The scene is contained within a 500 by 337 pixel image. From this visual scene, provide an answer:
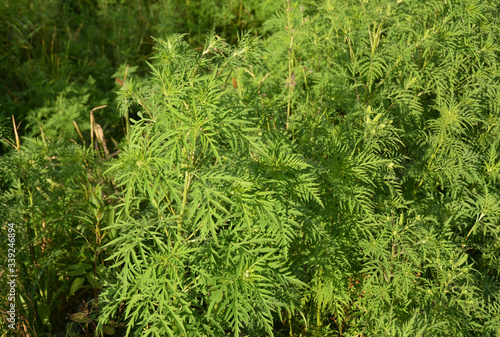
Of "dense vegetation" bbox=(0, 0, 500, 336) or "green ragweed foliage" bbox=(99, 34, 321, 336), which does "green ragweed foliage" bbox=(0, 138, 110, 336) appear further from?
"green ragweed foliage" bbox=(99, 34, 321, 336)

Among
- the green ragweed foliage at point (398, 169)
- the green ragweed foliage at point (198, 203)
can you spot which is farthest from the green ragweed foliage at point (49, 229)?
the green ragweed foliage at point (398, 169)

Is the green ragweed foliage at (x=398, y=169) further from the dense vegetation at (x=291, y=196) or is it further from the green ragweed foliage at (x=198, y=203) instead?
the green ragweed foliage at (x=198, y=203)

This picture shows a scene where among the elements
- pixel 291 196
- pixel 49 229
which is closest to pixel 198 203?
pixel 291 196

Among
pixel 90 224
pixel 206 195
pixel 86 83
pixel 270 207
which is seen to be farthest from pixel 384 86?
pixel 86 83

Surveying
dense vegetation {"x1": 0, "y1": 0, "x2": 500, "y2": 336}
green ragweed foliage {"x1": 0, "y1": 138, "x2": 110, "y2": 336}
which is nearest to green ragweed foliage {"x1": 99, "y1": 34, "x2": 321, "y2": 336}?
dense vegetation {"x1": 0, "y1": 0, "x2": 500, "y2": 336}

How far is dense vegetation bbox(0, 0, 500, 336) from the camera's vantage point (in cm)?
195

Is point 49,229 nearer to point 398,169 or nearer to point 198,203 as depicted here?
point 198,203

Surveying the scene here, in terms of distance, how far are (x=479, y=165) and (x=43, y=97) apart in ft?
12.8

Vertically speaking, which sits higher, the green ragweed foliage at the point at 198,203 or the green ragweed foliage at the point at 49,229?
the green ragweed foliage at the point at 198,203

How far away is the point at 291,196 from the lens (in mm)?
2104

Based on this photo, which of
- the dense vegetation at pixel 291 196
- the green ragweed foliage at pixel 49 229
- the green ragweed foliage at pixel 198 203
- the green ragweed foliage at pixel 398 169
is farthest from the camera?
the green ragweed foliage at pixel 49 229

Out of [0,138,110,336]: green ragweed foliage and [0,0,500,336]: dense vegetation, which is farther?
[0,138,110,336]: green ragweed foliage

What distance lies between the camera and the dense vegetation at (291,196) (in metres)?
1.95

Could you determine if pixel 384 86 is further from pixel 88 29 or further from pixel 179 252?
pixel 88 29
